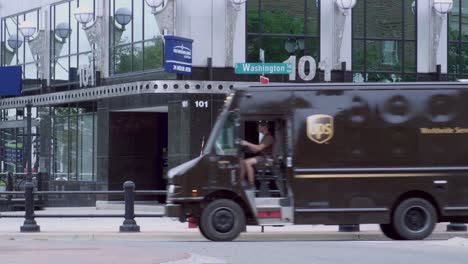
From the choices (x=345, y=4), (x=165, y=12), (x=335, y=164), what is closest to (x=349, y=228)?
(x=335, y=164)

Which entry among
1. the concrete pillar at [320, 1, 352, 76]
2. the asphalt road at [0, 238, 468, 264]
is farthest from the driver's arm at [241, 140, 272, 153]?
the concrete pillar at [320, 1, 352, 76]

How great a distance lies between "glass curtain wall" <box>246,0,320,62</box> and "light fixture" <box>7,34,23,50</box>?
1334cm

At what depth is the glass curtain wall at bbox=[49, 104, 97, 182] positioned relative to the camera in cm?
3753

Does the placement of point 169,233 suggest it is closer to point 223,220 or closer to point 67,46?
point 223,220

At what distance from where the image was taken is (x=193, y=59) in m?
32.8

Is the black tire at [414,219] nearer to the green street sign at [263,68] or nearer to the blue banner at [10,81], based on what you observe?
the green street sign at [263,68]

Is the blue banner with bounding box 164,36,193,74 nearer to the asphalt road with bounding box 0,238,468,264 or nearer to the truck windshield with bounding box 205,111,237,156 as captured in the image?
the truck windshield with bounding box 205,111,237,156

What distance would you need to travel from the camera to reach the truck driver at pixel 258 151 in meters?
19.1

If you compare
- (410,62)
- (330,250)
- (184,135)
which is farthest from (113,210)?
(330,250)

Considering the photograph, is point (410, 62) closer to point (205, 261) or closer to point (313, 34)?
point (313, 34)

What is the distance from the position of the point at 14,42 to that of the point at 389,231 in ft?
87.3

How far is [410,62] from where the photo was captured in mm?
34844

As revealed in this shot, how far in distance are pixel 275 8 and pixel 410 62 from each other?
205 inches

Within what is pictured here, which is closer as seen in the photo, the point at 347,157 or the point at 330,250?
the point at 330,250
